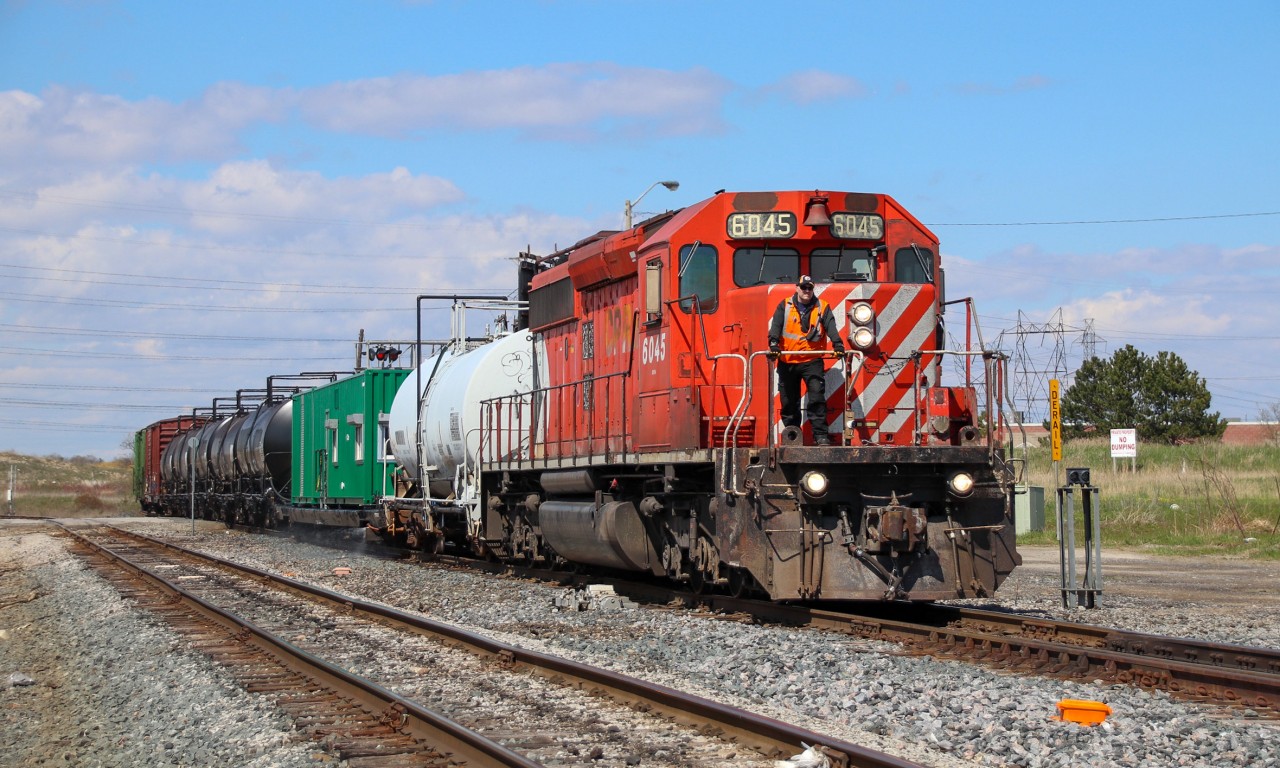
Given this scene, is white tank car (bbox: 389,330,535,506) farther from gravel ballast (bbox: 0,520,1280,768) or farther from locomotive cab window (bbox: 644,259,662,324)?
locomotive cab window (bbox: 644,259,662,324)

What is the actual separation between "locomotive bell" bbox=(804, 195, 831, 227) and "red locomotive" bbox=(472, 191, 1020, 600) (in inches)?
0.9

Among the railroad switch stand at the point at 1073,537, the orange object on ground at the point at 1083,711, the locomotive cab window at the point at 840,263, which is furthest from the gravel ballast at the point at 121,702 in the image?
the railroad switch stand at the point at 1073,537

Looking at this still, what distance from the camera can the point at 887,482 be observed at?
11.2 metres

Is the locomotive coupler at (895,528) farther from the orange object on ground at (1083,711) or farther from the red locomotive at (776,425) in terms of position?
the orange object on ground at (1083,711)

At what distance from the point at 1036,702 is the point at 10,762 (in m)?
6.03

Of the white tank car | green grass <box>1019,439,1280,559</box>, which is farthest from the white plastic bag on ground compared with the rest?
green grass <box>1019,439,1280,559</box>

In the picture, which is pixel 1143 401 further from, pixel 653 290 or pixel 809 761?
pixel 809 761

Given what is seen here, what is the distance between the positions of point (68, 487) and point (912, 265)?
97426mm

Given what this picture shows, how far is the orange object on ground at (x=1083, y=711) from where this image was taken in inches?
280

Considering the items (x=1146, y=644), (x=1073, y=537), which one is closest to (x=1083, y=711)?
(x=1146, y=644)

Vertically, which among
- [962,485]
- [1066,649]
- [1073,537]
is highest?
[962,485]

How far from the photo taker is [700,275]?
12.6 m

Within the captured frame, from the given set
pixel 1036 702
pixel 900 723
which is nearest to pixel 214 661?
pixel 900 723

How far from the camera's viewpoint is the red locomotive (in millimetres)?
10945
